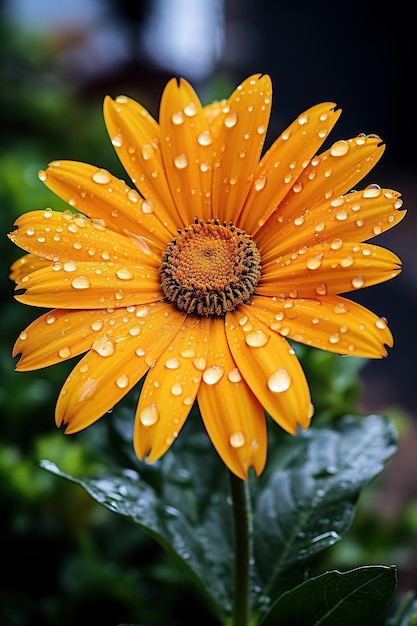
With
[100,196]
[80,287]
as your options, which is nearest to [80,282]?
[80,287]

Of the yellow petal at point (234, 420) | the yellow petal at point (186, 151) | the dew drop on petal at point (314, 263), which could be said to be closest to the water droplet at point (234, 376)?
the yellow petal at point (234, 420)

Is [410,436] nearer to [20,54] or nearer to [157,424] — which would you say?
[157,424]

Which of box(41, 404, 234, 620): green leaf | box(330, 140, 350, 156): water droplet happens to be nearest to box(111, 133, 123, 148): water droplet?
box(330, 140, 350, 156): water droplet

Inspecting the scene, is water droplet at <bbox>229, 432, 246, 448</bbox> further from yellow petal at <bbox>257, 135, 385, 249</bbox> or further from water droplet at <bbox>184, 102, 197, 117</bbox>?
water droplet at <bbox>184, 102, 197, 117</bbox>

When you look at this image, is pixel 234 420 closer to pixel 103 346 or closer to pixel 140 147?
pixel 103 346

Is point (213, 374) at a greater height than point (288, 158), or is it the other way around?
point (288, 158)

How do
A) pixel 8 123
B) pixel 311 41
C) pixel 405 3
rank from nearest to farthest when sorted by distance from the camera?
pixel 8 123 → pixel 405 3 → pixel 311 41

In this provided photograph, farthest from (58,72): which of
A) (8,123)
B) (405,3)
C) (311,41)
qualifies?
(405,3)

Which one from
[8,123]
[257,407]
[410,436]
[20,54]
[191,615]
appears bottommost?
[410,436]
